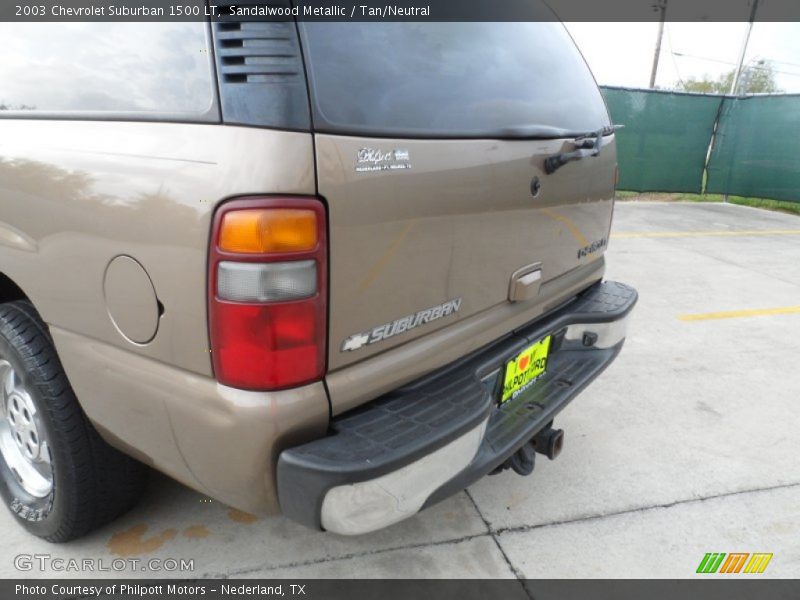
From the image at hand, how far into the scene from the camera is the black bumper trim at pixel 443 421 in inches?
57.7

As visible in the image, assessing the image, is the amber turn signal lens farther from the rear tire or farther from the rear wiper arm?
the rear wiper arm

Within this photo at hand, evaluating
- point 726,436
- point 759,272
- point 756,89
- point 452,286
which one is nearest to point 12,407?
point 452,286

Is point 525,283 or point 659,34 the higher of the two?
point 659,34

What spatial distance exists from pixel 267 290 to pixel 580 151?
1445 mm

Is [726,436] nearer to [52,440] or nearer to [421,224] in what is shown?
[421,224]

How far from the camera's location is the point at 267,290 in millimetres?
1398

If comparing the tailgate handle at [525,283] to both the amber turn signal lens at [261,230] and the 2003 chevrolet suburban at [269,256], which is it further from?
the amber turn signal lens at [261,230]

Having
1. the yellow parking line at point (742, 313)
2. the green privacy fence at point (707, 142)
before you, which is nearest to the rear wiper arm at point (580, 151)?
the yellow parking line at point (742, 313)

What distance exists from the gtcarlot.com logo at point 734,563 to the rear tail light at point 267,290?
1813 millimetres

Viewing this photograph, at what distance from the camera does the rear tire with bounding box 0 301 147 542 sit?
193 centimetres

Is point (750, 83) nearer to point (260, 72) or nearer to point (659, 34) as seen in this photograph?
point (659, 34)

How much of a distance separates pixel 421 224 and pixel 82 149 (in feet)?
3.12

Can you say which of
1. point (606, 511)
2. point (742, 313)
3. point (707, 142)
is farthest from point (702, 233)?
point (606, 511)

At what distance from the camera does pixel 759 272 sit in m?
6.47
